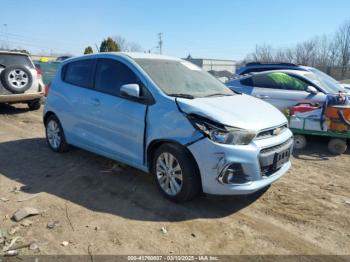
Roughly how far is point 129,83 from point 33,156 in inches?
105

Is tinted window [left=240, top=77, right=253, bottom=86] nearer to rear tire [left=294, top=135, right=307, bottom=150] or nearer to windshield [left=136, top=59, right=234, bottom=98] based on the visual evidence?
rear tire [left=294, top=135, right=307, bottom=150]

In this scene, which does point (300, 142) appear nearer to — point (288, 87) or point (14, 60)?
point (288, 87)

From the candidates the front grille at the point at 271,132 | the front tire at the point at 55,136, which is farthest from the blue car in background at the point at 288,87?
the front tire at the point at 55,136

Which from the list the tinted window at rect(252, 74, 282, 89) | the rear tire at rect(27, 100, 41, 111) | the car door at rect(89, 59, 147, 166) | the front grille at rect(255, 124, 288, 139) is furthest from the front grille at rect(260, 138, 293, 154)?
the rear tire at rect(27, 100, 41, 111)

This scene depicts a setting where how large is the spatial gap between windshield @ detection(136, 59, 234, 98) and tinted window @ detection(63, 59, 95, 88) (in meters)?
1.01

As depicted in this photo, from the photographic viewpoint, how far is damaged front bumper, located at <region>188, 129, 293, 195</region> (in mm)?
3576

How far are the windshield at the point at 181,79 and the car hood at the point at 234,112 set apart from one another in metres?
0.27

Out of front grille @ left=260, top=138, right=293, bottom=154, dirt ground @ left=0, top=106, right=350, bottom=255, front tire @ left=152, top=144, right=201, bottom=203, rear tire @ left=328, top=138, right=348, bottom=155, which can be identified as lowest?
dirt ground @ left=0, top=106, right=350, bottom=255

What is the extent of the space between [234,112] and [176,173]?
99cm

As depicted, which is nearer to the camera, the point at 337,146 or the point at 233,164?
the point at 233,164

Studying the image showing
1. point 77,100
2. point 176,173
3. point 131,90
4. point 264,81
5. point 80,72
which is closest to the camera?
point 176,173

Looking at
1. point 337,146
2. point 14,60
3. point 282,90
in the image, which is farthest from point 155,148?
point 14,60

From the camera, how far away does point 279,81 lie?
8117mm

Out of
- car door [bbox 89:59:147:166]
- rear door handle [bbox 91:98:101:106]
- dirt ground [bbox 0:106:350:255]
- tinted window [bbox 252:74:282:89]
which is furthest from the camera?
tinted window [bbox 252:74:282:89]
